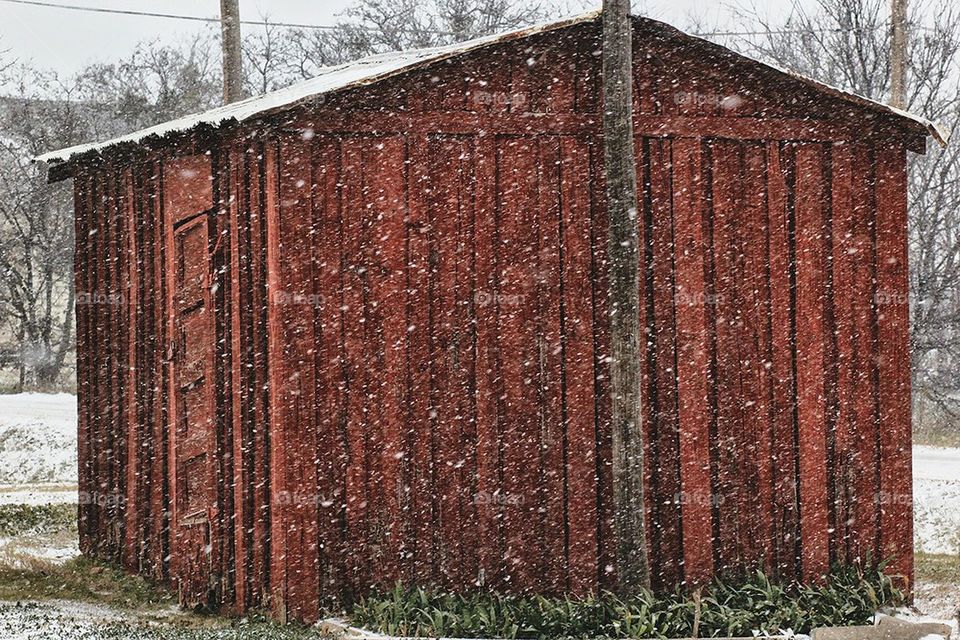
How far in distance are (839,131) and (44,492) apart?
1382 cm

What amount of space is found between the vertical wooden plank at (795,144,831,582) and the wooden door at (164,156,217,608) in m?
4.80

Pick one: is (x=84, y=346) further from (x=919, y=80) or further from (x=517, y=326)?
(x=919, y=80)

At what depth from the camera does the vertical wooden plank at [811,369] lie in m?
10.6

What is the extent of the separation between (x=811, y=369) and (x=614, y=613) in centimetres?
278

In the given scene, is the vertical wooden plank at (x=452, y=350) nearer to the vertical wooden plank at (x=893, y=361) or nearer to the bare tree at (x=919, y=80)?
the vertical wooden plank at (x=893, y=361)

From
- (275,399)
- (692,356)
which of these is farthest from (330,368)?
(692,356)

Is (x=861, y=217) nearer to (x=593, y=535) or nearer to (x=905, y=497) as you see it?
(x=905, y=497)

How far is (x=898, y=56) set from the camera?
61.2 feet

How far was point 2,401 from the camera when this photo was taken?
2694 cm

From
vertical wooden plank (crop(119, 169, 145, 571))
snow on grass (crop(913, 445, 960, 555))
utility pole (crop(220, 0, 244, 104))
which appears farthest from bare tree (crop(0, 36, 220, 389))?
snow on grass (crop(913, 445, 960, 555))

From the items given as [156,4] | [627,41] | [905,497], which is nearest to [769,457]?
[905,497]

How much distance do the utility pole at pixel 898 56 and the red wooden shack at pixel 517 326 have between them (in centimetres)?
799

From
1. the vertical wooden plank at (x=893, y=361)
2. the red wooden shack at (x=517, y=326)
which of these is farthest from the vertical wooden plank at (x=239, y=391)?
the vertical wooden plank at (x=893, y=361)

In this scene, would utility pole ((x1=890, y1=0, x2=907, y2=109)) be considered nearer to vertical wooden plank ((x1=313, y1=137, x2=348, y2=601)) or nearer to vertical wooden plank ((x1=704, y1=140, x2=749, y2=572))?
vertical wooden plank ((x1=704, y1=140, x2=749, y2=572))
